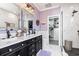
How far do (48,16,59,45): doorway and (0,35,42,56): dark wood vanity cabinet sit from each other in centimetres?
23

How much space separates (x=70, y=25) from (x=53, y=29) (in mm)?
309

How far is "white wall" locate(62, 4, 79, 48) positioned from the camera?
5.41 feet

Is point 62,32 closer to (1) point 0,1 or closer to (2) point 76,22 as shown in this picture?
(2) point 76,22

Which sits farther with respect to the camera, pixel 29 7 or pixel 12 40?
pixel 29 7

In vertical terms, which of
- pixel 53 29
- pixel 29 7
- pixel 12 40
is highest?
pixel 29 7

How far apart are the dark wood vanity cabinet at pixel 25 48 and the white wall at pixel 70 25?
1.62ft

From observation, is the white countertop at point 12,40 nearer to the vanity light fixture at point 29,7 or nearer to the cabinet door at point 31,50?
the cabinet door at point 31,50

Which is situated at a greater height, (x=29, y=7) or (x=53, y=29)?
(x=29, y=7)

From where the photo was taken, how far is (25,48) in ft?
5.32

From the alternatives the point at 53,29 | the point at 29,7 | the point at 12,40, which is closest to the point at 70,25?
the point at 53,29

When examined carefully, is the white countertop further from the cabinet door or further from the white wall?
the white wall

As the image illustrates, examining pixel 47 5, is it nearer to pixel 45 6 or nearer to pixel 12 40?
pixel 45 6

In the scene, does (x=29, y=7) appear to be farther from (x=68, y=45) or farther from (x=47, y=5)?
(x=68, y=45)

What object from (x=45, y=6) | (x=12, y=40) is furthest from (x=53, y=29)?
(x=12, y=40)
